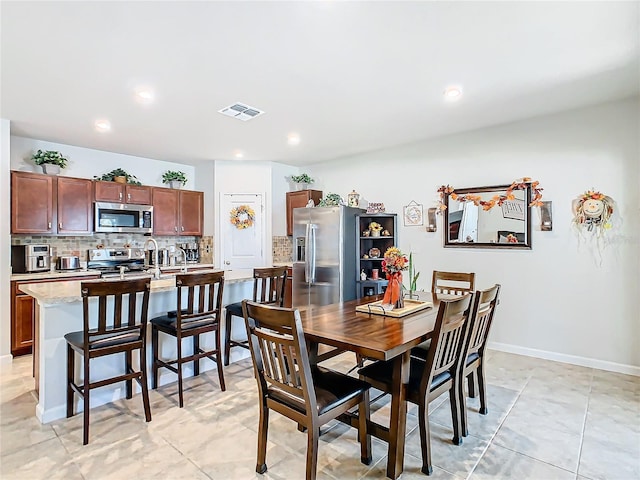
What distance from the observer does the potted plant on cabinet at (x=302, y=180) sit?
19.5 ft

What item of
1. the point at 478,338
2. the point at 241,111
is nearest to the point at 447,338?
the point at 478,338

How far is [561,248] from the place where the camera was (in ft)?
12.2

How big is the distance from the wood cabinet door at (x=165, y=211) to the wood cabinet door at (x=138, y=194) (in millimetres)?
88

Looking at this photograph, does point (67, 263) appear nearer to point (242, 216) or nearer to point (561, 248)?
point (242, 216)

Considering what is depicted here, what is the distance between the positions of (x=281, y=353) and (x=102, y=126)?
12.1 feet

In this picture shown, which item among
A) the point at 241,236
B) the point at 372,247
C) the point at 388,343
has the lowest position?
the point at 388,343

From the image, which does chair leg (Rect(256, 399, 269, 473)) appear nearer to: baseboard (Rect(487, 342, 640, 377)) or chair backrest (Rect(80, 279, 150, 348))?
chair backrest (Rect(80, 279, 150, 348))

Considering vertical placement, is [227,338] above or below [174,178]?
below

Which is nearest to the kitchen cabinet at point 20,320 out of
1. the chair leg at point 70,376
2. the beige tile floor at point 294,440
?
the beige tile floor at point 294,440

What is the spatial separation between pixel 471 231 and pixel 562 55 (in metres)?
2.17

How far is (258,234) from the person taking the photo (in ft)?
19.4

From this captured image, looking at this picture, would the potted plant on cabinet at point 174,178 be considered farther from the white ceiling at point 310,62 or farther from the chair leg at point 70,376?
the chair leg at point 70,376

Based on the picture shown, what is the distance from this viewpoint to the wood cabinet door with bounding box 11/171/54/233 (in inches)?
167

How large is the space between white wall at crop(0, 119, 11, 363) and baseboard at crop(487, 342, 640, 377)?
5.43m
